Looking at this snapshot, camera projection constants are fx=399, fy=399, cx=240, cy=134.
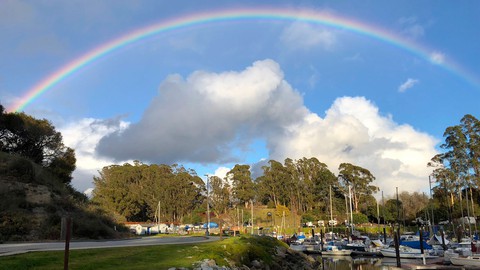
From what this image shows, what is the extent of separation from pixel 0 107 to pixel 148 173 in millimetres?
74512

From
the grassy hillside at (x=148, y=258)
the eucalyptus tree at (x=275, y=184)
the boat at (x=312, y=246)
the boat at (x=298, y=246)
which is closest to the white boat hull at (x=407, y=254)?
the boat at (x=312, y=246)

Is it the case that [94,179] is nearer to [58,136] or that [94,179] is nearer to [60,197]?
[58,136]

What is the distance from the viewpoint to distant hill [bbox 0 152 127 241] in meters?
41.2

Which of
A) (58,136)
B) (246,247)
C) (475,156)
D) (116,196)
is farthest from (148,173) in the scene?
(246,247)

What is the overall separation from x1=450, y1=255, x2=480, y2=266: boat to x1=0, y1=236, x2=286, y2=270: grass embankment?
31.5 metres

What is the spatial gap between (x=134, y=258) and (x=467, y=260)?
43771mm

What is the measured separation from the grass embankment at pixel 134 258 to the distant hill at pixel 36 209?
19007 millimetres

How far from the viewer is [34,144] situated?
7131 centimetres

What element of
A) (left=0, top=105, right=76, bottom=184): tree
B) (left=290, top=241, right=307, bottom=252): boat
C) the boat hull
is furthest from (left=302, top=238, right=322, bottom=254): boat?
(left=0, top=105, right=76, bottom=184): tree

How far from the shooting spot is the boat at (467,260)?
48181mm

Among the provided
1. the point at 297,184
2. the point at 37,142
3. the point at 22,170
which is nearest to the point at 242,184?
the point at 297,184

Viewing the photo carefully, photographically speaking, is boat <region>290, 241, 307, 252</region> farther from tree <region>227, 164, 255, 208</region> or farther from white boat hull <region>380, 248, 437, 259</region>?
tree <region>227, 164, 255, 208</region>

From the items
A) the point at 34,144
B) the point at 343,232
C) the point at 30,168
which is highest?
the point at 34,144

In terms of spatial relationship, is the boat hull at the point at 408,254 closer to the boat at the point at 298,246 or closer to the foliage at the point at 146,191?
the boat at the point at 298,246
